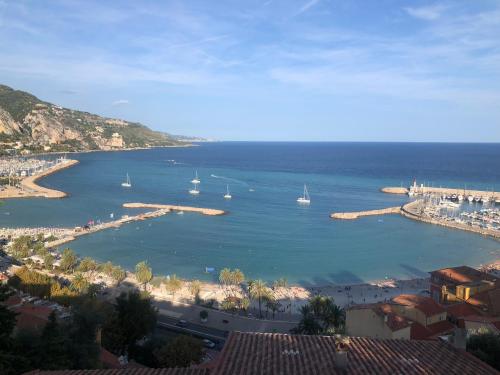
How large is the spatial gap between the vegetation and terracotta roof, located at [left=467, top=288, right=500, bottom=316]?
619 cm

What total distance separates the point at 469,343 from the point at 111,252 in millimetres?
30730

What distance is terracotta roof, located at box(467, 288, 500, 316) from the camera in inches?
773

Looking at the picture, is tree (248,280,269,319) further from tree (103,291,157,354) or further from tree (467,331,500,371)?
tree (467,331,500,371)

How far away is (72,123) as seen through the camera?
18862cm

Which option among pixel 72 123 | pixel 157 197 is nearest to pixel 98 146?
pixel 72 123

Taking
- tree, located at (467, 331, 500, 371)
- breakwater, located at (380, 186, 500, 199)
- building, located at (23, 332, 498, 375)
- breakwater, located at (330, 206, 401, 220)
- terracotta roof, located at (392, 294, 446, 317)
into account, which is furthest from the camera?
breakwater, located at (380, 186, 500, 199)

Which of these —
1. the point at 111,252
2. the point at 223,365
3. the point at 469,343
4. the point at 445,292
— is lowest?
the point at 111,252

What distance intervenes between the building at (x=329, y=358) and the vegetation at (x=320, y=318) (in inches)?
472

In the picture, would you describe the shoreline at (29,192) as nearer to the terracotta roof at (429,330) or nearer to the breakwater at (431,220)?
the breakwater at (431,220)

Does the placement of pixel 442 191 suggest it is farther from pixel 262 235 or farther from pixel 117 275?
pixel 117 275

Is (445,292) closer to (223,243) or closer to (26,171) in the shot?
(223,243)

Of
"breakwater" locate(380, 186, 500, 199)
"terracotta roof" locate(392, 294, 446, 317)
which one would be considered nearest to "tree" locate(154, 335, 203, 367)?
"terracotta roof" locate(392, 294, 446, 317)

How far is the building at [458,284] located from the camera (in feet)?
70.8

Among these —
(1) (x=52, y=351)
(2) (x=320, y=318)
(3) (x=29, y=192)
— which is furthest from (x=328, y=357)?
(3) (x=29, y=192)
